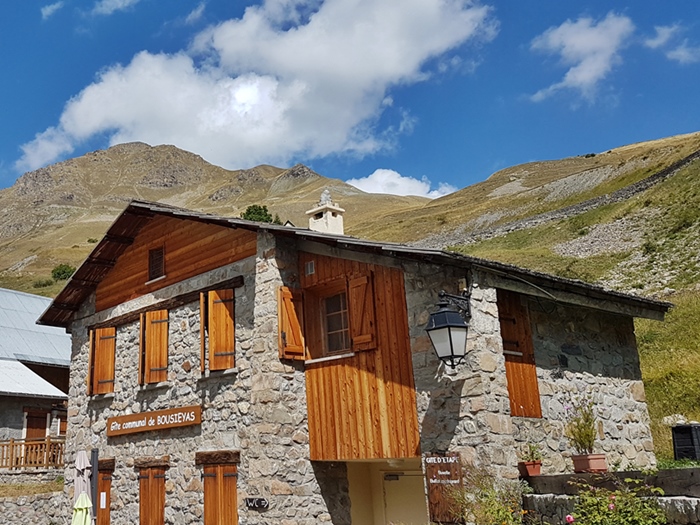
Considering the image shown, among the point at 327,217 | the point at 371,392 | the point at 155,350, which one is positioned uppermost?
the point at 327,217

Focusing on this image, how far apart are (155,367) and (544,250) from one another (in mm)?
32613

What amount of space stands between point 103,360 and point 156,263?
2471mm

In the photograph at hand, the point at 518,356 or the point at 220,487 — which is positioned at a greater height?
the point at 518,356

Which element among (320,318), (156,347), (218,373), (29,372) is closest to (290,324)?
(320,318)

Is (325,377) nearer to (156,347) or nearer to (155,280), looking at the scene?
(156,347)

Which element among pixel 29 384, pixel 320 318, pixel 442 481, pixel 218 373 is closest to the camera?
pixel 442 481

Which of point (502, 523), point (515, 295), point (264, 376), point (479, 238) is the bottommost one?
point (502, 523)

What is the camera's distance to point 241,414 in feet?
37.3

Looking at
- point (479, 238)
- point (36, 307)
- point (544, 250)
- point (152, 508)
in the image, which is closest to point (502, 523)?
point (152, 508)

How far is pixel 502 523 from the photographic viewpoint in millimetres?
7590

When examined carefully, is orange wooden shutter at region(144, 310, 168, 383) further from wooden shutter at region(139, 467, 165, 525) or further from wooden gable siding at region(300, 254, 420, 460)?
wooden gable siding at region(300, 254, 420, 460)

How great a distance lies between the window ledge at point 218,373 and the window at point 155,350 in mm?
1347

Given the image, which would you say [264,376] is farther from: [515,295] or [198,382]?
[515,295]

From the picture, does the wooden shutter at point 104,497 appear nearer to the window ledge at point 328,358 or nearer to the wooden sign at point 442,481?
the window ledge at point 328,358
